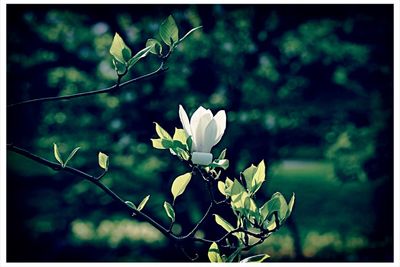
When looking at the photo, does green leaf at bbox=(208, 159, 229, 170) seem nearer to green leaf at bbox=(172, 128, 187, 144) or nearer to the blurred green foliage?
green leaf at bbox=(172, 128, 187, 144)

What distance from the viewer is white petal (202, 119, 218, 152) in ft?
1.42

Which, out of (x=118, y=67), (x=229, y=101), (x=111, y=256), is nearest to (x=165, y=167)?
(x=229, y=101)

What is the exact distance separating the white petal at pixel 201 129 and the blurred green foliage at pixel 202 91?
2.02m

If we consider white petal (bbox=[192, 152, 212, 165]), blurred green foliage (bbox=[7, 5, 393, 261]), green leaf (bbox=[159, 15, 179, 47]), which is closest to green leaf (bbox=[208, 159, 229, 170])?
white petal (bbox=[192, 152, 212, 165])

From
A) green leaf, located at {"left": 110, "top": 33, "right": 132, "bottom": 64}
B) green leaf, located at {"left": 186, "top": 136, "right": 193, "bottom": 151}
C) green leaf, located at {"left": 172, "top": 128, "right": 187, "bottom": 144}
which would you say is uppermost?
green leaf, located at {"left": 110, "top": 33, "right": 132, "bottom": 64}

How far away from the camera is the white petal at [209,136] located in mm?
433

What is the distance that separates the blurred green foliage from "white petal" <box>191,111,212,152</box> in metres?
2.02

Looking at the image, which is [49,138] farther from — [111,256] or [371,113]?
[371,113]

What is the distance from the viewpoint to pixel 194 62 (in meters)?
2.52

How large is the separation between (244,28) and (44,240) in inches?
63.2

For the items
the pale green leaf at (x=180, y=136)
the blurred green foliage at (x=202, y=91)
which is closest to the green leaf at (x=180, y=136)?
the pale green leaf at (x=180, y=136)

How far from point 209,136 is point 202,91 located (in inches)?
83.2

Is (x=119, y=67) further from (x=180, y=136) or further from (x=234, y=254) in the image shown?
(x=234, y=254)

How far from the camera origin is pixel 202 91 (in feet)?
8.33
